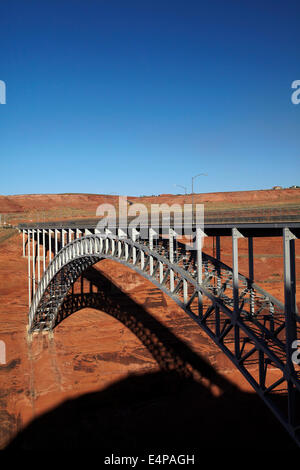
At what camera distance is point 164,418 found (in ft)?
72.1

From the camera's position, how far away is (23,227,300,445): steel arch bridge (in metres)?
9.09

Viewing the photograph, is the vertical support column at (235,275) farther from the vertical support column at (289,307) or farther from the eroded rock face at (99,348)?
the eroded rock face at (99,348)

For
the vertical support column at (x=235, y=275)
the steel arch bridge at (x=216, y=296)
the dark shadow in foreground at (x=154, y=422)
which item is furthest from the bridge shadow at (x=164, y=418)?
the vertical support column at (x=235, y=275)

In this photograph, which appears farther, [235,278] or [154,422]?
[154,422]

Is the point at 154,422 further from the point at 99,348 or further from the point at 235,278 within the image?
the point at 235,278

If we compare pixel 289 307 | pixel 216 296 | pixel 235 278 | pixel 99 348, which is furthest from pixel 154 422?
pixel 289 307

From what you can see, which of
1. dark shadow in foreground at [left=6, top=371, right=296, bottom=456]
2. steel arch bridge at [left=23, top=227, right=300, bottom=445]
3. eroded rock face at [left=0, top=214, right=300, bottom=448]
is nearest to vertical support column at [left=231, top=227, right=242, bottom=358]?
steel arch bridge at [left=23, top=227, right=300, bottom=445]

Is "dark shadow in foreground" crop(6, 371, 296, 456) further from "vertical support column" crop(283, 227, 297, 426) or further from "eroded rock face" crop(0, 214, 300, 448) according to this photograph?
"vertical support column" crop(283, 227, 297, 426)

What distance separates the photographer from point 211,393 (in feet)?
80.3

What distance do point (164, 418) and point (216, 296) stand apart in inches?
517

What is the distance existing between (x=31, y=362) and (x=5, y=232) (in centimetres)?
1728

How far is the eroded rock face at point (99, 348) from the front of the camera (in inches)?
925
